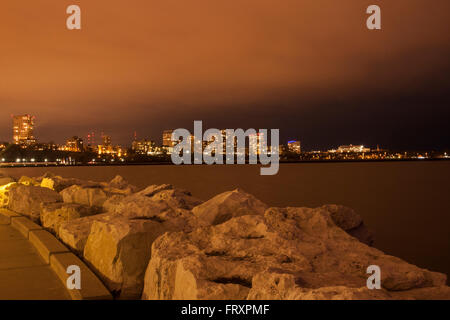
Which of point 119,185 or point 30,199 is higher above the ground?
point 30,199

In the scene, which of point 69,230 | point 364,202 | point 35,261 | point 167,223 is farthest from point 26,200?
point 364,202

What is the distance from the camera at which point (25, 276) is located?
447cm

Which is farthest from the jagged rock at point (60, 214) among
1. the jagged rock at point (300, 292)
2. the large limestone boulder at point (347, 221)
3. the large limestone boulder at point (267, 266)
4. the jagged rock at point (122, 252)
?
the jagged rock at point (300, 292)

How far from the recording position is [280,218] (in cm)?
546

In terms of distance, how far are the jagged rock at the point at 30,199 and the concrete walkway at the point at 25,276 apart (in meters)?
2.71

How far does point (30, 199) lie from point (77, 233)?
3.78m

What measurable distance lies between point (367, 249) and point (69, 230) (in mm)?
4513

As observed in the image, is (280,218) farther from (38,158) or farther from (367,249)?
(38,158)

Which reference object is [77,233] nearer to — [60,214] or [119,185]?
[60,214]

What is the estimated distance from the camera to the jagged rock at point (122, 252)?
4.47 meters

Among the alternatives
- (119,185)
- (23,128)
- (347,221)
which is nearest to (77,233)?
(347,221)

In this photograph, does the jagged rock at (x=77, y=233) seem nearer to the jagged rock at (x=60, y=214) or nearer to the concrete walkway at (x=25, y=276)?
the concrete walkway at (x=25, y=276)

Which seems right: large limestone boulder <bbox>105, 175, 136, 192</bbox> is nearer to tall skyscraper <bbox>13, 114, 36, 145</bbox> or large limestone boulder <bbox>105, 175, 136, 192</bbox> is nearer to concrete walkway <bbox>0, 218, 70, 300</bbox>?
concrete walkway <bbox>0, 218, 70, 300</bbox>
